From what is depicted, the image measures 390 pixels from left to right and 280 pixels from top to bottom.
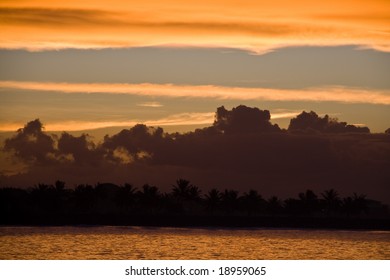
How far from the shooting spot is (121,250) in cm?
10475
